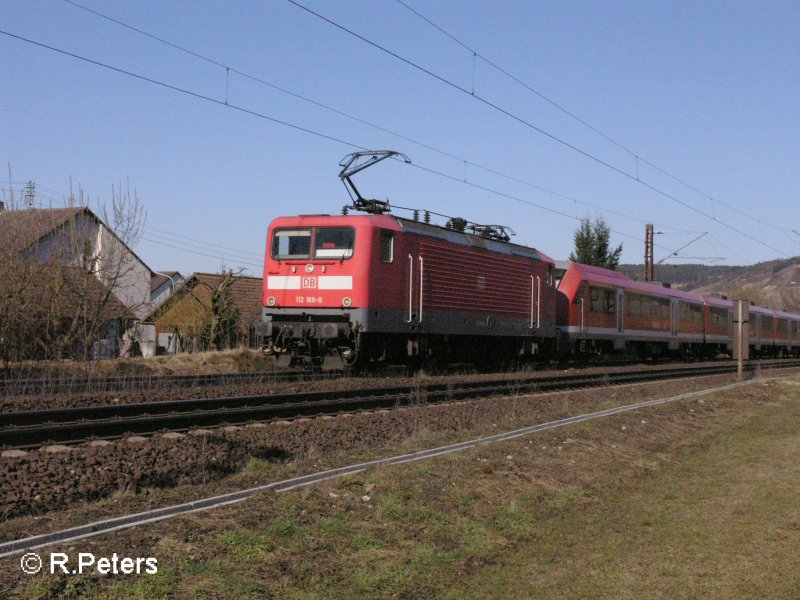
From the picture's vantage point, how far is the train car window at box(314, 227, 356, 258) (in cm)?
1844

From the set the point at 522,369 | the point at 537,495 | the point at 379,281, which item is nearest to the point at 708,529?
the point at 537,495

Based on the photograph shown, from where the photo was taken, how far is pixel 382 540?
6.35 m

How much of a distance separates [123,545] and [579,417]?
376 inches

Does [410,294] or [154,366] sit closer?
[410,294]

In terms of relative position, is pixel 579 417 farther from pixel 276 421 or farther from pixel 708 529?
pixel 708 529

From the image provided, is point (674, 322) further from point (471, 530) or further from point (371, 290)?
point (471, 530)

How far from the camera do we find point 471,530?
6949 millimetres

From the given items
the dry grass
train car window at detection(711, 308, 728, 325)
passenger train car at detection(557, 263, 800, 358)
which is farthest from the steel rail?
train car window at detection(711, 308, 728, 325)

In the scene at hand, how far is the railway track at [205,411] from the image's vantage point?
30.5 ft

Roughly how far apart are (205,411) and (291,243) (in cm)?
771

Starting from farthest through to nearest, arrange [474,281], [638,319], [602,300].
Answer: [638,319] → [602,300] → [474,281]

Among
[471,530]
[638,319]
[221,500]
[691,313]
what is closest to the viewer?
[221,500]

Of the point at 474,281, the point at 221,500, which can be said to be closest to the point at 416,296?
the point at 474,281

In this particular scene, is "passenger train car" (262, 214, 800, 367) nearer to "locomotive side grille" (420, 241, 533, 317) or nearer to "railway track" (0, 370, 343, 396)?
"locomotive side grille" (420, 241, 533, 317)
